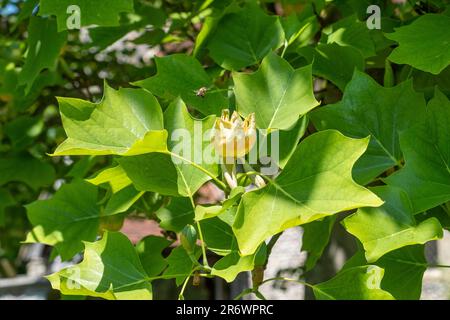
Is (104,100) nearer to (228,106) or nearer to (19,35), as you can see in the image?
(228,106)

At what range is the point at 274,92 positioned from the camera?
3.74 ft

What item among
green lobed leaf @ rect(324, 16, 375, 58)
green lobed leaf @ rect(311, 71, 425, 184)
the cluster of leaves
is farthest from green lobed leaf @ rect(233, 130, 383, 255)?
green lobed leaf @ rect(324, 16, 375, 58)

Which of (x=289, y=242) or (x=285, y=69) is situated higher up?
(x=285, y=69)

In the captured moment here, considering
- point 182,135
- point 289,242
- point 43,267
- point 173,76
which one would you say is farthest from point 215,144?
point 43,267

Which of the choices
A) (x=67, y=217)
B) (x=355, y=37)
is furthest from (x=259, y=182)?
(x=67, y=217)

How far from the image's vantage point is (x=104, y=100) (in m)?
1.11

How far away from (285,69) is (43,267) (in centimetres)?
427

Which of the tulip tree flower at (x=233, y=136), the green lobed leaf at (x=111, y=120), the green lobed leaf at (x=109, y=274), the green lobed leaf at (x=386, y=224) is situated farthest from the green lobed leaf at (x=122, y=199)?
the green lobed leaf at (x=386, y=224)

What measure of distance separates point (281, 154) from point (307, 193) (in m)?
0.17

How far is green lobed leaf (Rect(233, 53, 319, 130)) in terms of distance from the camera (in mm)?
1104

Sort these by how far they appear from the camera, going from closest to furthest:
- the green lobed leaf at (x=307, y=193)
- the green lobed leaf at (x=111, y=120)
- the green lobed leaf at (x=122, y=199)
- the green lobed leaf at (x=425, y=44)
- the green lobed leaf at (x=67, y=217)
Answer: the green lobed leaf at (x=307, y=193) < the green lobed leaf at (x=111, y=120) < the green lobed leaf at (x=425, y=44) < the green lobed leaf at (x=122, y=199) < the green lobed leaf at (x=67, y=217)

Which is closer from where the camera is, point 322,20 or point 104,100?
point 104,100

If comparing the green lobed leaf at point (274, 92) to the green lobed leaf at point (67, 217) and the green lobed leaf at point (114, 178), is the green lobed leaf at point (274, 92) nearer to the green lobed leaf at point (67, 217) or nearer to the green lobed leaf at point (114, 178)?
the green lobed leaf at point (114, 178)

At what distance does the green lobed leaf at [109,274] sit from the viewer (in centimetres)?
107
